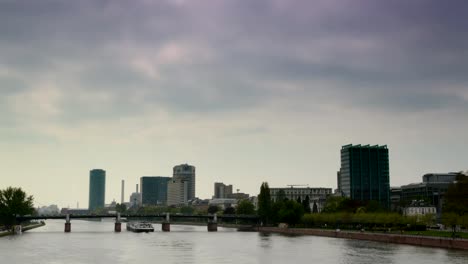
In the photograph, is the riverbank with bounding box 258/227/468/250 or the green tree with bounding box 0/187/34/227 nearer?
the riverbank with bounding box 258/227/468/250

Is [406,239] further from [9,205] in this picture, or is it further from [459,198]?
[9,205]

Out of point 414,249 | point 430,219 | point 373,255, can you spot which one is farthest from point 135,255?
point 430,219

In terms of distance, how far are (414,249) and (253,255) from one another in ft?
93.3

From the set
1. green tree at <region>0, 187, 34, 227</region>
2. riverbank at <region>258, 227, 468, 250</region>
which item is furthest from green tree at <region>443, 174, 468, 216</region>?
green tree at <region>0, 187, 34, 227</region>

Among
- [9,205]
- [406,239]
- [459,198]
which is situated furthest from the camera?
[9,205]

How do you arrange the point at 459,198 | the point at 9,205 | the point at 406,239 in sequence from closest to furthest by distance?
the point at 406,239 < the point at 459,198 < the point at 9,205

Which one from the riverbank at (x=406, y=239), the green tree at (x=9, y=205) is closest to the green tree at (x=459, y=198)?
the riverbank at (x=406, y=239)

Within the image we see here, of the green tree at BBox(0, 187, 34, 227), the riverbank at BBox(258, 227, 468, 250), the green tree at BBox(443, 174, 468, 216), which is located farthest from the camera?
the green tree at BBox(0, 187, 34, 227)

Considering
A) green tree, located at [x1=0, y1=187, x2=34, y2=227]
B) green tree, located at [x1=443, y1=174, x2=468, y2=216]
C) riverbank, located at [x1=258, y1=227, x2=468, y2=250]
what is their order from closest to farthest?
riverbank, located at [x1=258, y1=227, x2=468, y2=250] → green tree, located at [x1=443, y1=174, x2=468, y2=216] → green tree, located at [x1=0, y1=187, x2=34, y2=227]

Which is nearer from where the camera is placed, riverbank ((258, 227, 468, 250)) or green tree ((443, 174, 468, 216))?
riverbank ((258, 227, 468, 250))

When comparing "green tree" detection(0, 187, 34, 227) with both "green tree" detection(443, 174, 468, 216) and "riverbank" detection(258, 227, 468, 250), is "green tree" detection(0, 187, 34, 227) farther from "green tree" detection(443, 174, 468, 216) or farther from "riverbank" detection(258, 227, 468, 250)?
"green tree" detection(443, 174, 468, 216)

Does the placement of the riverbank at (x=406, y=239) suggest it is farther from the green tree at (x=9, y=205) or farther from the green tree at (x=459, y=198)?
the green tree at (x=9, y=205)

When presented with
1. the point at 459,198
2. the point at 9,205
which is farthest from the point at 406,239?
the point at 9,205

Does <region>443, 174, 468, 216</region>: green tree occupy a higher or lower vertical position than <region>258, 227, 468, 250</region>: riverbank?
higher
